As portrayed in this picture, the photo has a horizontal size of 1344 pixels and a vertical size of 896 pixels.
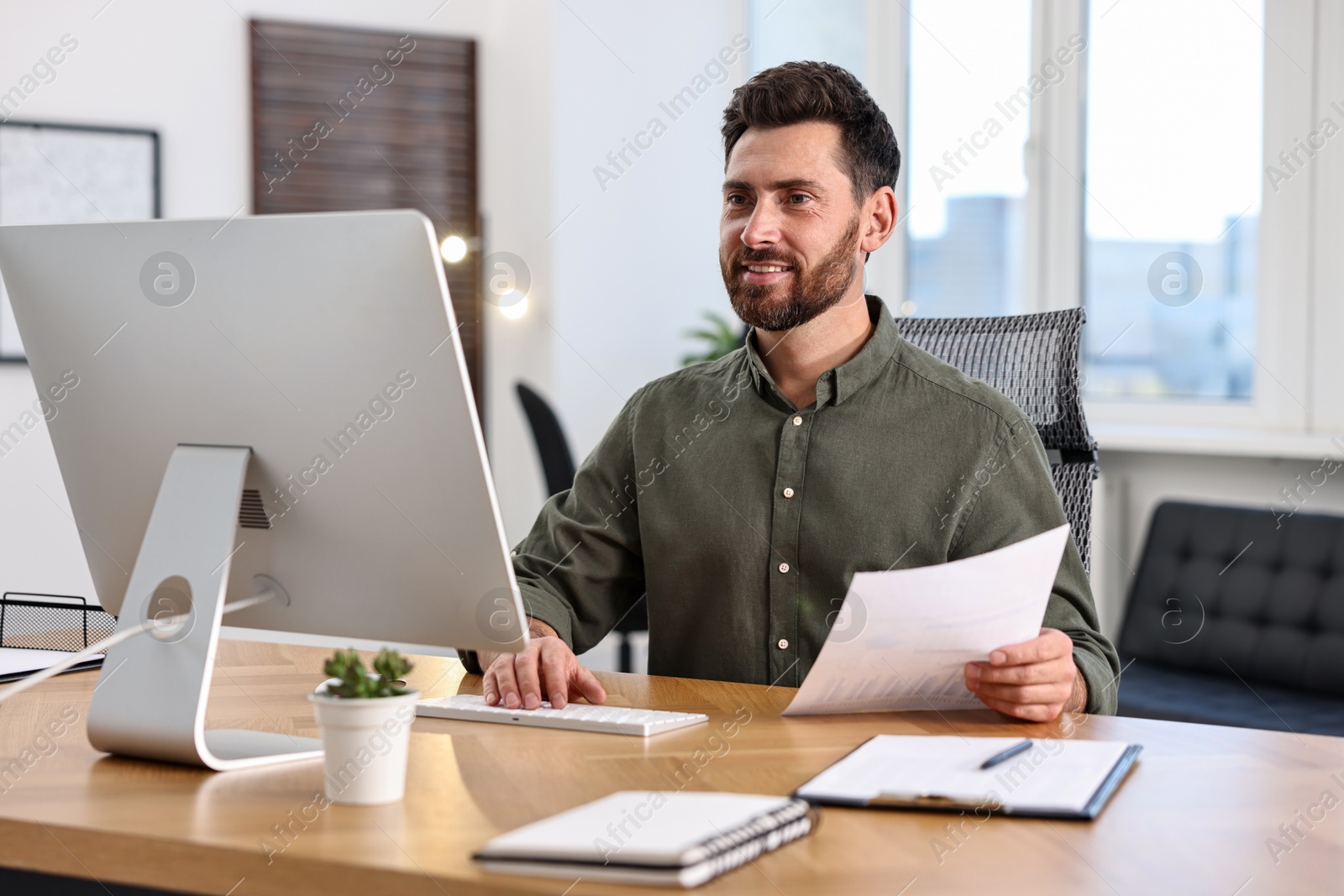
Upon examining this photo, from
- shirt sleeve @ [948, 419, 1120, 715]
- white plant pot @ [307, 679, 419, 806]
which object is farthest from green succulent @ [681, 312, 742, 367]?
white plant pot @ [307, 679, 419, 806]

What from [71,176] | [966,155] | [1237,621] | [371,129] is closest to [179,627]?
[1237,621]

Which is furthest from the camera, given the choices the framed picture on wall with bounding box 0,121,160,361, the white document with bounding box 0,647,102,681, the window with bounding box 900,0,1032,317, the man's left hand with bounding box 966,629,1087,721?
the framed picture on wall with bounding box 0,121,160,361

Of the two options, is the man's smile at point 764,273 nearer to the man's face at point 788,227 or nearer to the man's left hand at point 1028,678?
the man's face at point 788,227

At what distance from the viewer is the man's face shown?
168 centimetres

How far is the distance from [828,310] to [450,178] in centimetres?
332

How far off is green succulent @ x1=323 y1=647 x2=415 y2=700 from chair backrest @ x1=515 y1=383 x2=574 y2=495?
2566mm

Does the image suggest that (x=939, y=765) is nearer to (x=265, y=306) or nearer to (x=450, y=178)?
(x=265, y=306)

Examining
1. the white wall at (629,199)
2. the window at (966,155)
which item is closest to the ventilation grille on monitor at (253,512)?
the window at (966,155)

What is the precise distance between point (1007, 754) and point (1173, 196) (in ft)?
8.78

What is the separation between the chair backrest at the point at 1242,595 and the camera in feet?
9.12

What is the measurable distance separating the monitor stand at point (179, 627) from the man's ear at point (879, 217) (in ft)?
3.16

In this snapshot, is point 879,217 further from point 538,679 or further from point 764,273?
point 538,679

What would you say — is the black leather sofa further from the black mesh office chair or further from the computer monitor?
the computer monitor

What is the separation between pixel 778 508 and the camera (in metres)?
1.63
